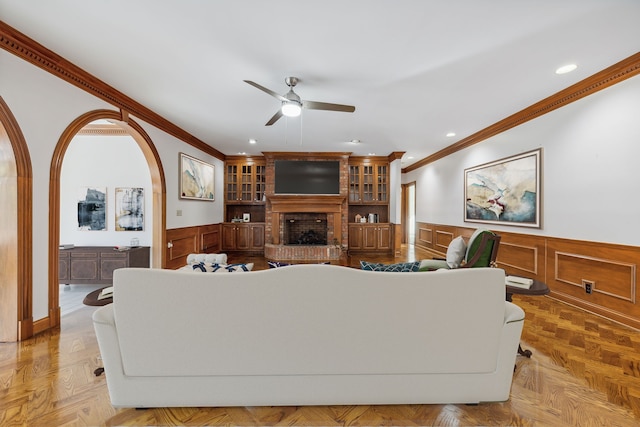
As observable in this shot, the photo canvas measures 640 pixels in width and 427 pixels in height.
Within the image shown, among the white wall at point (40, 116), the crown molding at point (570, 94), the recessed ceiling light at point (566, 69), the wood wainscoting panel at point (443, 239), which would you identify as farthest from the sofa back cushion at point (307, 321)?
the wood wainscoting panel at point (443, 239)

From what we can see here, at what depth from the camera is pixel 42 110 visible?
2637 mm

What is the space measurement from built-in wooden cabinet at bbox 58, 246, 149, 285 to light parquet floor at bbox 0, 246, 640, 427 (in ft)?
5.27

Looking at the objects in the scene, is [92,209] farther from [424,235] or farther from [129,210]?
[424,235]


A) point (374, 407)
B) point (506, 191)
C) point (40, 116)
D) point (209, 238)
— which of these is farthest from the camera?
point (209, 238)

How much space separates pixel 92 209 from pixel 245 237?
3552mm

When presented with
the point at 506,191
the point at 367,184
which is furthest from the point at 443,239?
the point at 367,184

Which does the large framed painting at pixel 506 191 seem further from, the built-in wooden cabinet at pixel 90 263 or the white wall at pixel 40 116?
the built-in wooden cabinet at pixel 90 263

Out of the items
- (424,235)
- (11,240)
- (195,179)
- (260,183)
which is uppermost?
(260,183)

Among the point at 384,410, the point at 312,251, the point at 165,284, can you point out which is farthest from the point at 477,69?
the point at 312,251

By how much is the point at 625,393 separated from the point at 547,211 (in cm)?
261

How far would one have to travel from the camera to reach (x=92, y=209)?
4.49 metres

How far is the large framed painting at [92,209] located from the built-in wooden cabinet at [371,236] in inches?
215

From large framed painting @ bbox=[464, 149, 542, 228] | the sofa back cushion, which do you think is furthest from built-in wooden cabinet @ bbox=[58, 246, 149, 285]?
large framed painting @ bbox=[464, 149, 542, 228]

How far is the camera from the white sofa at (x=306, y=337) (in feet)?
4.99
